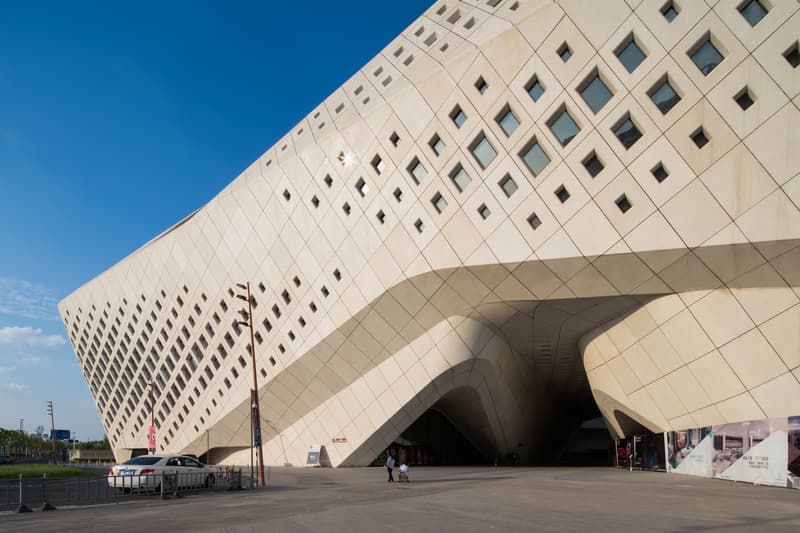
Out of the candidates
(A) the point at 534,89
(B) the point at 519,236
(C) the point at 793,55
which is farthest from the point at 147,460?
(C) the point at 793,55

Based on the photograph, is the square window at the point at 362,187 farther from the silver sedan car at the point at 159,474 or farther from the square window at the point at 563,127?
the silver sedan car at the point at 159,474

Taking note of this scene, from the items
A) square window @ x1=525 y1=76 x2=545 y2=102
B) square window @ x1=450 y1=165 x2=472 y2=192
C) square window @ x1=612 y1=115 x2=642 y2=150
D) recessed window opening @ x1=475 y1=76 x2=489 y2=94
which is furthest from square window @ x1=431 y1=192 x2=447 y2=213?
square window @ x1=612 y1=115 x2=642 y2=150

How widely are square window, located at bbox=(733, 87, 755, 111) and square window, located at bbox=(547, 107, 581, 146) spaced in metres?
4.57

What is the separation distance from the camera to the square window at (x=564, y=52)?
18.3 metres

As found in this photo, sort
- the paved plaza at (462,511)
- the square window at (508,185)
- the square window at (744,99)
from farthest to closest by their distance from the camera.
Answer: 1. the square window at (508,185)
2. the square window at (744,99)
3. the paved plaza at (462,511)

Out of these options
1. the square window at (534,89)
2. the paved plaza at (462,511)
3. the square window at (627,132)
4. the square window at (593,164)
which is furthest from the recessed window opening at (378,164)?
the paved plaza at (462,511)

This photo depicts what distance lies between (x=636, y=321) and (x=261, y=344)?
18.9 m

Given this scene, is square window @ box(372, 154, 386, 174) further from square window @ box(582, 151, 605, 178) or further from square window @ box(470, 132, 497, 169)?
square window @ box(582, 151, 605, 178)

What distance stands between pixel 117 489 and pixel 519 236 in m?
14.9

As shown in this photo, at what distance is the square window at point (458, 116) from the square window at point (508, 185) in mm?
2820

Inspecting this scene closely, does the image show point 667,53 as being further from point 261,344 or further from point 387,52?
point 261,344

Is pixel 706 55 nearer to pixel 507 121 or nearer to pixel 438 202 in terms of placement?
pixel 507 121

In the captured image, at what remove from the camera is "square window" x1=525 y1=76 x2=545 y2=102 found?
19062 mm

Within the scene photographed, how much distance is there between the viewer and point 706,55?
16281 mm
